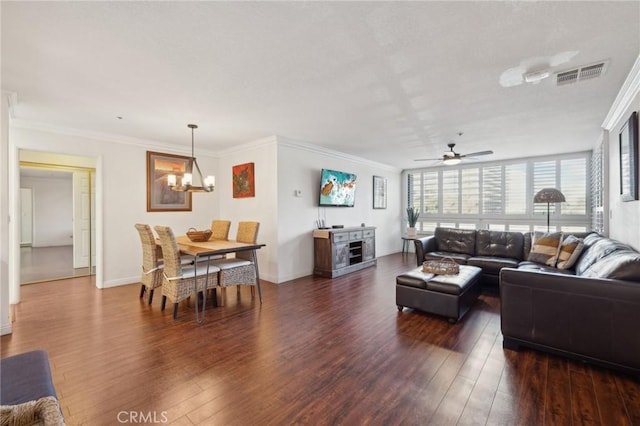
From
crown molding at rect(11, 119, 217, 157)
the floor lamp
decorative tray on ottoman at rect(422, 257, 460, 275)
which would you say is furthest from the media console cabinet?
the floor lamp

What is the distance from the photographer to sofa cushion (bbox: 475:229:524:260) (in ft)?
15.3

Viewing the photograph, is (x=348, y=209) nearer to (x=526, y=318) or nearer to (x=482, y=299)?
(x=482, y=299)

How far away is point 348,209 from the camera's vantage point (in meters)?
6.46

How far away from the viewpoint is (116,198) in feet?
15.5

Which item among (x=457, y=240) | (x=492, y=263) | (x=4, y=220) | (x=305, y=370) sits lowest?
(x=305, y=370)

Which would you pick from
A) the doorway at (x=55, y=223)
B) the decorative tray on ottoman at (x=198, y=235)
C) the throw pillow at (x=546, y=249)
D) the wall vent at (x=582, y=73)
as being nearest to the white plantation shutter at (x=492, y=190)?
the throw pillow at (x=546, y=249)

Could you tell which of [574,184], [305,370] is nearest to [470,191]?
[574,184]

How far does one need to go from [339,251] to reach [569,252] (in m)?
3.33

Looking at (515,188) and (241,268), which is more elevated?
(515,188)

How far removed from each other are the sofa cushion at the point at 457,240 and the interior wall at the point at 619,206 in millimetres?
1778

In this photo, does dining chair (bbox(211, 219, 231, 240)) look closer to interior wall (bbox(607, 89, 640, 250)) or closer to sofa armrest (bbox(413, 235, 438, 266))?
sofa armrest (bbox(413, 235, 438, 266))

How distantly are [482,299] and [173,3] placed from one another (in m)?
4.65

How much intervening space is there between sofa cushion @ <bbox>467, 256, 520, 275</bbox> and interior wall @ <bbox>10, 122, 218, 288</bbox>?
18.0ft

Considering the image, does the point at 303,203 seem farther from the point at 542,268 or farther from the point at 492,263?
the point at 542,268
